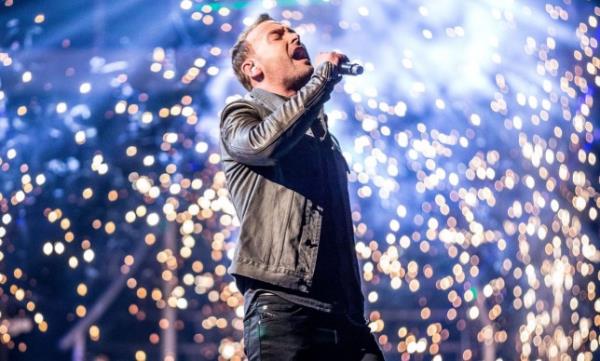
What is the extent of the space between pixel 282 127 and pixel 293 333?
47 cm

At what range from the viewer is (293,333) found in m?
1.93

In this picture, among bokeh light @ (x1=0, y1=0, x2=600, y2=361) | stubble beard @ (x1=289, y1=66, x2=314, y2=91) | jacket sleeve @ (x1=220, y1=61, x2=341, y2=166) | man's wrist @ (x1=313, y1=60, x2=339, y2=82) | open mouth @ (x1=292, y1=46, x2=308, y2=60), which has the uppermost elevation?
open mouth @ (x1=292, y1=46, x2=308, y2=60)

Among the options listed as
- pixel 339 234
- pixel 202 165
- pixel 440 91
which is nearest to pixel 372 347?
pixel 339 234

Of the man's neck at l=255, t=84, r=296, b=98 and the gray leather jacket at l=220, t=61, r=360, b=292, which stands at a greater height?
the man's neck at l=255, t=84, r=296, b=98

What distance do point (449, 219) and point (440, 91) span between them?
2.84 ft

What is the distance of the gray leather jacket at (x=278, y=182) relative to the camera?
6.33ft

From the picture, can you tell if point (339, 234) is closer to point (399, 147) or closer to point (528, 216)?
point (399, 147)

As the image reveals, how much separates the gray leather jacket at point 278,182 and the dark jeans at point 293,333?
62 millimetres

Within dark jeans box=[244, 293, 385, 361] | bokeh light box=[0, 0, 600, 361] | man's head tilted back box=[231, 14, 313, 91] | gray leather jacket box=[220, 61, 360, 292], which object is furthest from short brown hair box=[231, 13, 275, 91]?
bokeh light box=[0, 0, 600, 361]

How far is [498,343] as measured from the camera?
5.71 metres

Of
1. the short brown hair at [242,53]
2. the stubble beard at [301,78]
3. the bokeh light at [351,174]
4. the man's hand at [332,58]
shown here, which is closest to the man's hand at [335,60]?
the man's hand at [332,58]

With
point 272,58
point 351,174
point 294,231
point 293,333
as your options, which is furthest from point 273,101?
point 351,174

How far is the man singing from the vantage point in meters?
1.93

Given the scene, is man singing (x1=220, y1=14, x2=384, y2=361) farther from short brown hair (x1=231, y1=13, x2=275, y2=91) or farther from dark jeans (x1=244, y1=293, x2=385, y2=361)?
short brown hair (x1=231, y1=13, x2=275, y2=91)
